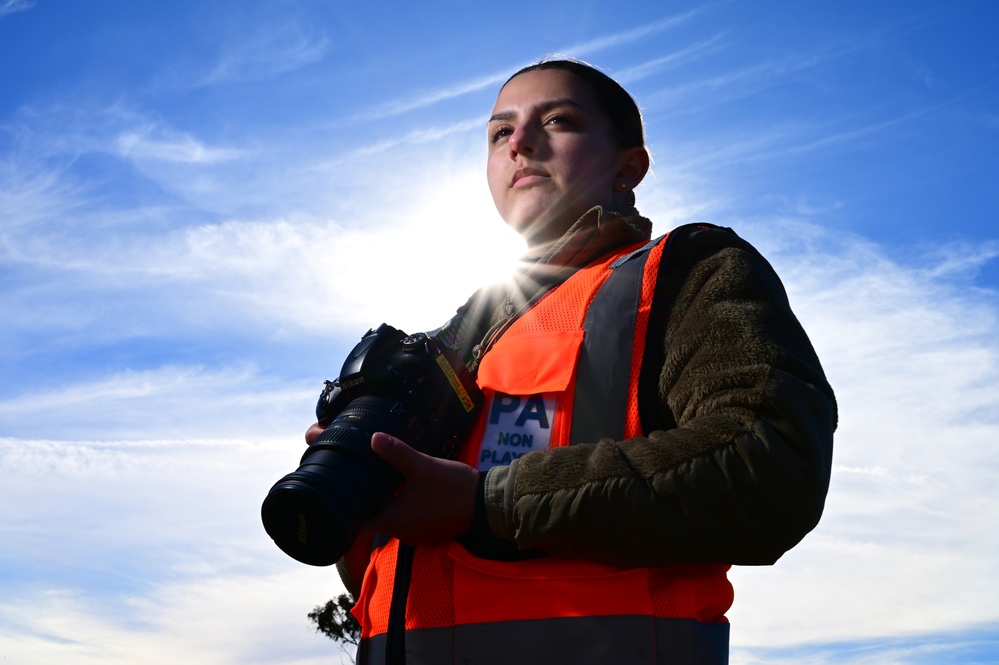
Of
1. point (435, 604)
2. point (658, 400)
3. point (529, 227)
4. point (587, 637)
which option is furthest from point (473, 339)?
point (587, 637)

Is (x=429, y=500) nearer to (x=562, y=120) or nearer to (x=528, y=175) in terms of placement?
(x=528, y=175)

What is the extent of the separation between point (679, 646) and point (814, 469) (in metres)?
0.49

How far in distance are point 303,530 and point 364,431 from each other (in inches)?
10.4

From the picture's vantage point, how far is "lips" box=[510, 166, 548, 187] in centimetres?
315

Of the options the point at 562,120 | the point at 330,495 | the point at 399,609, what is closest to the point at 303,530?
the point at 330,495

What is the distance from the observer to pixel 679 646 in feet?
6.89

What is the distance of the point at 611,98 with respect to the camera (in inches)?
133

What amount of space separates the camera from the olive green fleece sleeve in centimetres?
26

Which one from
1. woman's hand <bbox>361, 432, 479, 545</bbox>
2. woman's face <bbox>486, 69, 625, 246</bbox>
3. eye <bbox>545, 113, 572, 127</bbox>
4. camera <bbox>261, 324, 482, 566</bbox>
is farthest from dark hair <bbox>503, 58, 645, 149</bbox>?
woman's hand <bbox>361, 432, 479, 545</bbox>

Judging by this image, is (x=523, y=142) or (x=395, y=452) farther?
(x=523, y=142)

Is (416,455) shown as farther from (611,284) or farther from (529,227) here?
(529,227)

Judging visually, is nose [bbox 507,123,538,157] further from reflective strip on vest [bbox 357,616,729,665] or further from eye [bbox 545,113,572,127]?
reflective strip on vest [bbox 357,616,729,665]

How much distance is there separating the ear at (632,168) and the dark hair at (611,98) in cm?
4

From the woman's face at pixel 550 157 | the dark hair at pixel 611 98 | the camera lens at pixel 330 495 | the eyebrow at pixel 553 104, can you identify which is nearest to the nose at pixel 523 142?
the woman's face at pixel 550 157
